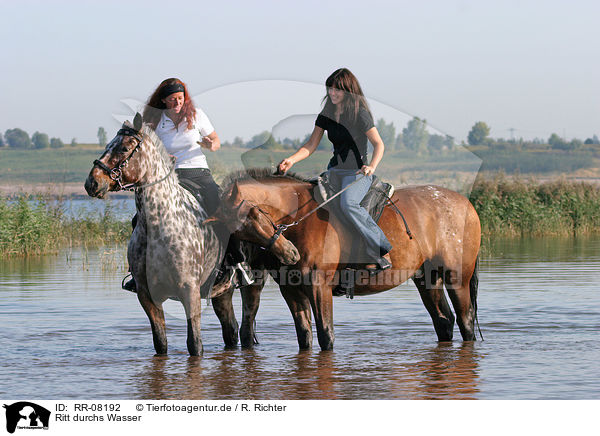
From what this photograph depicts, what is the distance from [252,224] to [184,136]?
1.20 metres

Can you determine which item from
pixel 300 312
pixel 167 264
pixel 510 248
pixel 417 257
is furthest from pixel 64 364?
pixel 510 248

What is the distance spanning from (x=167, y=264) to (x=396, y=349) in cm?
289

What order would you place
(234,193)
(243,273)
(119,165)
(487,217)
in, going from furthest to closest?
(487,217) < (243,273) < (234,193) < (119,165)

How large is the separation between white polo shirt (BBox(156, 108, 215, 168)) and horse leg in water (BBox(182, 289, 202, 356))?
135 centimetres

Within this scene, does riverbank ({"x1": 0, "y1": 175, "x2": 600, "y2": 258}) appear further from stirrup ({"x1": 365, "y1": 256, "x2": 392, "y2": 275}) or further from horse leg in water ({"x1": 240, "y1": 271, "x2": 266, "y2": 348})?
stirrup ({"x1": 365, "y1": 256, "x2": 392, "y2": 275})

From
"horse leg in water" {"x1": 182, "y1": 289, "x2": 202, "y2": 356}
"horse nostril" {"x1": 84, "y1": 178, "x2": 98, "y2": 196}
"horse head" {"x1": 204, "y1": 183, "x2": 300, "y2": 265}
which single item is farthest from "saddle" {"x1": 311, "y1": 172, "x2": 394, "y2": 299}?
"horse nostril" {"x1": 84, "y1": 178, "x2": 98, "y2": 196}

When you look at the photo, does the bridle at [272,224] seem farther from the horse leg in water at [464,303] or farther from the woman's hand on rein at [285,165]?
the horse leg in water at [464,303]

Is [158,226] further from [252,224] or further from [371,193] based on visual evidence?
[371,193]

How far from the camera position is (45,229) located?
2181 centimetres

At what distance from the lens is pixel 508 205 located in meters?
26.6

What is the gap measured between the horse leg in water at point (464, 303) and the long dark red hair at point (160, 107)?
3499 mm

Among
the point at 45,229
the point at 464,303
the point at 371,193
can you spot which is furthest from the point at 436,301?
the point at 45,229

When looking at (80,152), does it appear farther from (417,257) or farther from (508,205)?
(417,257)

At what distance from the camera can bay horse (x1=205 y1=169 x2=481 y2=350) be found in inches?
355
